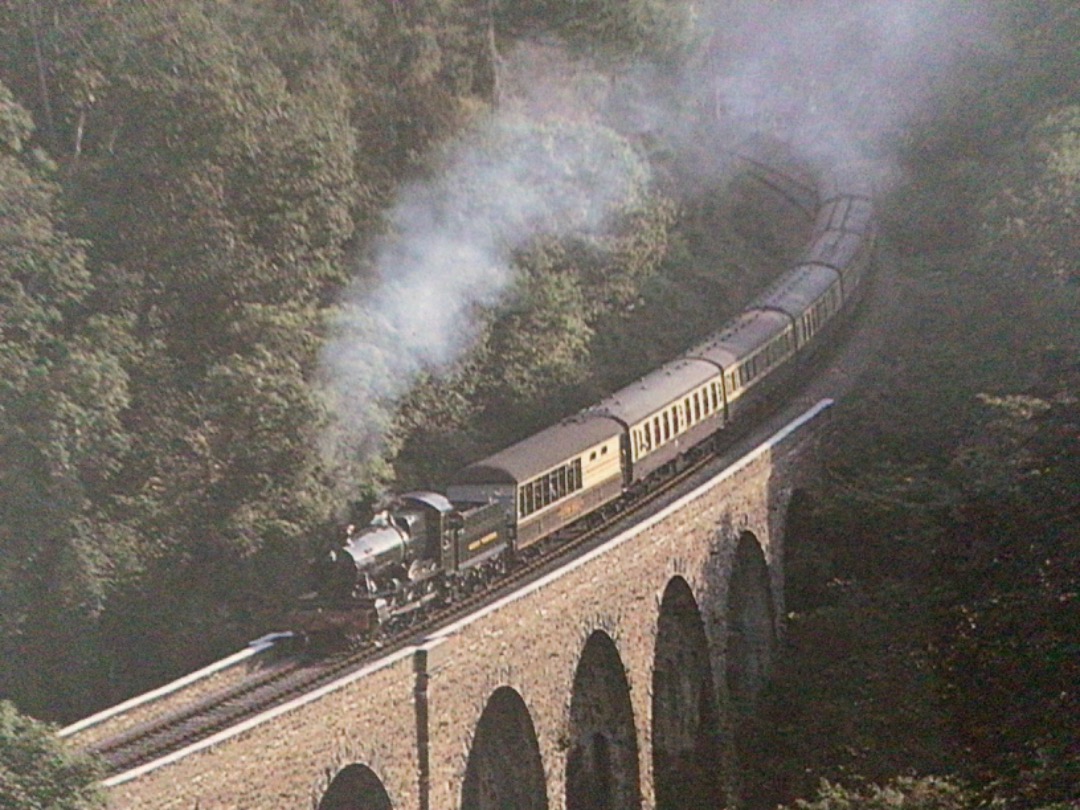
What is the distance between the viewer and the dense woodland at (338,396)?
2794 cm

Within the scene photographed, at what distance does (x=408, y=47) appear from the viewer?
38406mm

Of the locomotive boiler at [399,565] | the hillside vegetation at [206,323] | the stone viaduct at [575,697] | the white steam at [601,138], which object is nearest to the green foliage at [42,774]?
the stone viaduct at [575,697]

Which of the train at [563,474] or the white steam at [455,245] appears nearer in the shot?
the train at [563,474]

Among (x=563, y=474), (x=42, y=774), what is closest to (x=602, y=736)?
(x=563, y=474)

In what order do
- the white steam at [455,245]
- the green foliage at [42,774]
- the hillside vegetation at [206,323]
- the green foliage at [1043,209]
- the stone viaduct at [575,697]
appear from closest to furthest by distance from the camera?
the green foliage at [42,774] < the stone viaduct at [575,697] < the hillside vegetation at [206,323] < the white steam at [455,245] < the green foliage at [1043,209]

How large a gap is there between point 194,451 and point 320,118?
742 centimetres

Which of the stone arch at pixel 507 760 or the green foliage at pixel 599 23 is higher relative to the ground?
the green foliage at pixel 599 23

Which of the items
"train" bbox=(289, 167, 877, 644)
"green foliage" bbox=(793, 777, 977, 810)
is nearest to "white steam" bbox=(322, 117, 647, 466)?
"train" bbox=(289, 167, 877, 644)

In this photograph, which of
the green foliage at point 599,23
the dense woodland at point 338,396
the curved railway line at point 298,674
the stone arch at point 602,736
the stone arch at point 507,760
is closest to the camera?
the curved railway line at point 298,674

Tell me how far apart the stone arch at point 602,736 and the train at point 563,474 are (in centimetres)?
226

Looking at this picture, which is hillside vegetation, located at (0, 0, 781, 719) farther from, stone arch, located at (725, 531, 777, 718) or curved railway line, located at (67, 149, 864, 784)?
stone arch, located at (725, 531, 777, 718)

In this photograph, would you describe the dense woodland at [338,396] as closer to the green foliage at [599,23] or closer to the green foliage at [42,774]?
the green foliage at [599,23]

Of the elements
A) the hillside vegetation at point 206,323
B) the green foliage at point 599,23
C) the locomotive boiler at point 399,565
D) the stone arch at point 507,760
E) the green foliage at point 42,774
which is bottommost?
the green foliage at point 42,774

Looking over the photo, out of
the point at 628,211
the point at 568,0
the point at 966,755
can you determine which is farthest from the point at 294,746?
the point at 568,0
